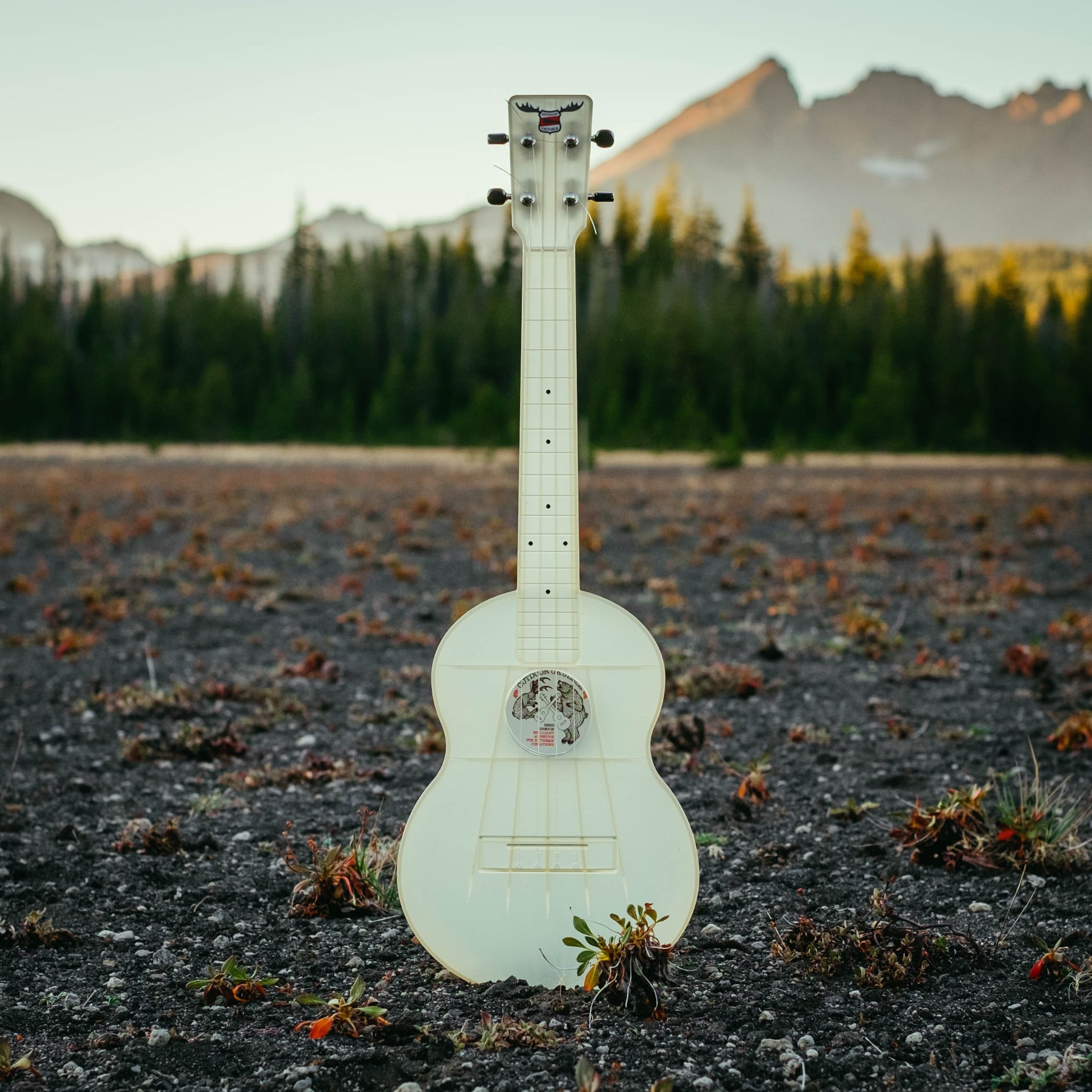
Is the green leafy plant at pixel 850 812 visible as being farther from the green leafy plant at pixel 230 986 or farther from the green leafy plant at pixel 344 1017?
the green leafy plant at pixel 230 986

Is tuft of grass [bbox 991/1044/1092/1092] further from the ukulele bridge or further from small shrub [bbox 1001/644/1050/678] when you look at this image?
small shrub [bbox 1001/644/1050/678]

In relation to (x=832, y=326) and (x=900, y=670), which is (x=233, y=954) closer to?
(x=900, y=670)

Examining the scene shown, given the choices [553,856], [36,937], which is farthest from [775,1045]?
[36,937]

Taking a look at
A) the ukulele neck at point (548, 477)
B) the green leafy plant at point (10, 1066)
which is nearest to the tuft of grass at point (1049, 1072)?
the ukulele neck at point (548, 477)

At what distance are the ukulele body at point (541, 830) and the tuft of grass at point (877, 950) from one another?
55 centimetres

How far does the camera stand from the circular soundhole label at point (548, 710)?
294 centimetres

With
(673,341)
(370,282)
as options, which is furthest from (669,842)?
(370,282)

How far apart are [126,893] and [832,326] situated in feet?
216

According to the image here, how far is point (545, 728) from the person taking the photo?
295 cm

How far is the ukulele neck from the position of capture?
297 cm

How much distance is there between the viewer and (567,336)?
2.98m

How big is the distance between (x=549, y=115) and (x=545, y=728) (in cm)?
173

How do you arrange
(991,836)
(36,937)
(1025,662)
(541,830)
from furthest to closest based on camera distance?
(1025,662) < (991,836) < (36,937) < (541,830)

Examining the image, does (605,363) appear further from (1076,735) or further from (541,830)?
(541,830)
